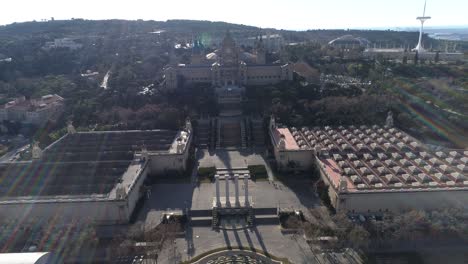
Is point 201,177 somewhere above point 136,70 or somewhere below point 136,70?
below

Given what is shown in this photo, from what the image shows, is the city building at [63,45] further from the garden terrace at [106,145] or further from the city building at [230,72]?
the garden terrace at [106,145]

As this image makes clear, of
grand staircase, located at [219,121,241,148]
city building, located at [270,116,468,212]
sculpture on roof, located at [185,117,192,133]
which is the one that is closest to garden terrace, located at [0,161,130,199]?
sculpture on roof, located at [185,117,192,133]

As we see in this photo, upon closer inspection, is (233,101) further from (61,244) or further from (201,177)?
(61,244)

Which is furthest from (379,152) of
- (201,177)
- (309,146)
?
(201,177)

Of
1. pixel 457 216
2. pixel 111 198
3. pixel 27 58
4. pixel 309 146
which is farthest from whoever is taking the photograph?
pixel 27 58

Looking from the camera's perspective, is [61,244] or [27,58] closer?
[61,244]

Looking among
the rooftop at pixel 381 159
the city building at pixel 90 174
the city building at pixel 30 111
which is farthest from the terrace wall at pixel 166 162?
the city building at pixel 30 111
